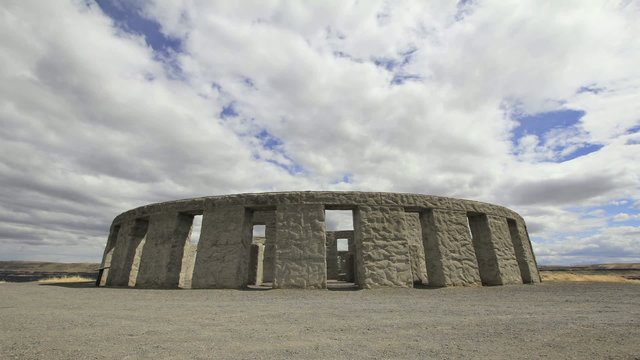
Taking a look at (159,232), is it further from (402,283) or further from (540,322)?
(540,322)

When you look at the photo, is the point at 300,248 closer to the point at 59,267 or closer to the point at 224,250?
the point at 224,250

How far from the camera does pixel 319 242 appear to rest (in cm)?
1063

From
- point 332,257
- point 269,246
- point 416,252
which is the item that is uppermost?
point 269,246

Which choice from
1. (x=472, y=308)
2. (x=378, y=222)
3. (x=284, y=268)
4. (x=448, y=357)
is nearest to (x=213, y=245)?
(x=284, y=268)

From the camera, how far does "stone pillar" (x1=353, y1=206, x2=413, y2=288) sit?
10516 mm

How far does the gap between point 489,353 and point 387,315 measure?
94.4 inches

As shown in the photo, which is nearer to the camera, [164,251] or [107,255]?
[164,251]

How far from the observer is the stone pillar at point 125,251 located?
1364 cm

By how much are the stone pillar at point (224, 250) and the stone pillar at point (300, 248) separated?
4.23 feet

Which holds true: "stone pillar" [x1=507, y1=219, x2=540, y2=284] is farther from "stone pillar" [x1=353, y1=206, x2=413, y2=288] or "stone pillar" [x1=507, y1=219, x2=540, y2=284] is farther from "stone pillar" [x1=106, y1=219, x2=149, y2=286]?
"stone pillar" [x1=106, y1=219, x2=149, y2=286]

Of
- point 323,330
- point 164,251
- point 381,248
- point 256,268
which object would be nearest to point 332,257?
point 256,268

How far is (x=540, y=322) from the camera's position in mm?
5047

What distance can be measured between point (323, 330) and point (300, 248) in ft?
19.9

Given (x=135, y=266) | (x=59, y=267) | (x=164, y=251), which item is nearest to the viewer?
(x=164, y=251)
